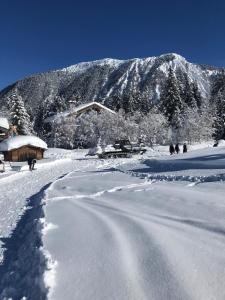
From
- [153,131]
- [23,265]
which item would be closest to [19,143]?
[153,131]

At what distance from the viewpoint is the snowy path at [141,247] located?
17.4 feet

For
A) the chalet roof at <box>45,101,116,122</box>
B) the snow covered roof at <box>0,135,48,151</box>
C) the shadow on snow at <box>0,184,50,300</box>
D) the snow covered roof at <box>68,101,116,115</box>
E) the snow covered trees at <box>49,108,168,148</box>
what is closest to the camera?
the shadow on snow at <box>0,184,50,300</box>

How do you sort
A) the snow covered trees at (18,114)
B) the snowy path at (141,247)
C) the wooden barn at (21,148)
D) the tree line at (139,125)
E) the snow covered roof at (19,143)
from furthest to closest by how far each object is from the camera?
the tree line at (139,125), the snow covered trees at (18,114), the wooden barn at (21,148), the snow covered roof at (19,143), the snowy path at (141,247)

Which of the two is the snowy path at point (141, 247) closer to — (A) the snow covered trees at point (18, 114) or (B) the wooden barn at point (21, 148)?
(B) the wooden barn at point (21, 148)

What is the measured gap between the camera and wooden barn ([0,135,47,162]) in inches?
2047

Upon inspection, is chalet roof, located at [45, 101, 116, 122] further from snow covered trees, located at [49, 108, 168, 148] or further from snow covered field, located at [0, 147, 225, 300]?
snow covered field, located at [0, 147, 225, 300]

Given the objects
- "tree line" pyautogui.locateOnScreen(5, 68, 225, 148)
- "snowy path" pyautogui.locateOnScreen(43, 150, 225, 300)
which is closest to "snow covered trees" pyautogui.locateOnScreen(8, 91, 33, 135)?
"tree line" pyautogui.locateOnScreen(5, 68, 225, 148)

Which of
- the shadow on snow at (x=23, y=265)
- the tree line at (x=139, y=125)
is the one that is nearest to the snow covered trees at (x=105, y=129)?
the tree line at (x=139, y=125)

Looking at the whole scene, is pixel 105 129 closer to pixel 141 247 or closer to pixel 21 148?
pixel 21 148

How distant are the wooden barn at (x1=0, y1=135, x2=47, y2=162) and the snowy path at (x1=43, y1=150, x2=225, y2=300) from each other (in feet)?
135

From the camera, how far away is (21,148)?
52.7m

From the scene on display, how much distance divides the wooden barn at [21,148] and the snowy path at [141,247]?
41.1 m

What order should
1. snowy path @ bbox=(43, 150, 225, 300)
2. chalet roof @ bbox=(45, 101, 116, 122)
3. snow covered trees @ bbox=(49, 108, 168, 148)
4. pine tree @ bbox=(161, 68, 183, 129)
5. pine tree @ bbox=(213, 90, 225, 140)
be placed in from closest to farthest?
1. snowy path @ bbox=(43, 150, 225, 300)
2. snow covered trees @ bbox=(49, 108, 168, 148)
3. pine tree @ bbox=(213, 90, 225, 140)
4. pine tree @ bbox=(161, 68, 183, 129)
5. chalet roof @ bbox=(45, 101, 116, 122)

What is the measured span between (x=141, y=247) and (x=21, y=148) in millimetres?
47505
